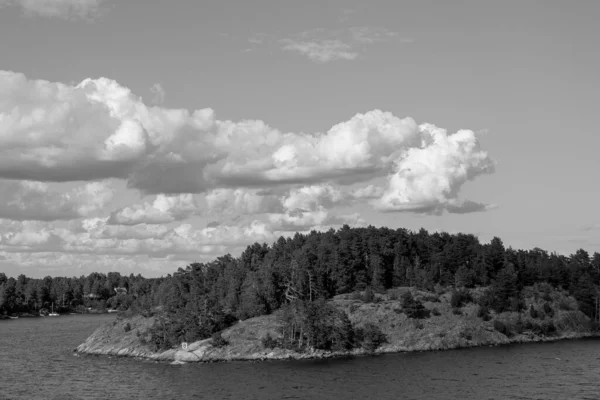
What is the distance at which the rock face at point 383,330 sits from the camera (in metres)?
144

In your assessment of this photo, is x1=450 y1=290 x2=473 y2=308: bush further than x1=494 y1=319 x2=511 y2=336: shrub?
Yes

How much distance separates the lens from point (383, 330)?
15762cm

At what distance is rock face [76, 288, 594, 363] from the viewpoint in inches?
5684

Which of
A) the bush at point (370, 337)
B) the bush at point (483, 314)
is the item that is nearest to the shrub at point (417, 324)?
the bush at point (370, 337)

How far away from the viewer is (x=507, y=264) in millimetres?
199375

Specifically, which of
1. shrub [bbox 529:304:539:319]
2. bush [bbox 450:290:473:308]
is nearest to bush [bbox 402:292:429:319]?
bush [bbox 450:290:473:308]

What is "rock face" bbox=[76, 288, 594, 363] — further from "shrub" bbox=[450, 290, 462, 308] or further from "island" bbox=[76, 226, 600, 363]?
"shrub" bbox=[450, 290, 462, 308]

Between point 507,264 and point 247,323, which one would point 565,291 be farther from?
point 247,323

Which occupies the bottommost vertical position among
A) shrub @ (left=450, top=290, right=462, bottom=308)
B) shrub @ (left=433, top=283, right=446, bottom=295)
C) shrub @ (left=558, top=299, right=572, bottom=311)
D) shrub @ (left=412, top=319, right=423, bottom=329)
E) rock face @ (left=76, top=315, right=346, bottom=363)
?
rock face @ (left=76, top=315, right=346, bottom=363)

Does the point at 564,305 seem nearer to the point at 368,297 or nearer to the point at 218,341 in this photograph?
the point at 368,297

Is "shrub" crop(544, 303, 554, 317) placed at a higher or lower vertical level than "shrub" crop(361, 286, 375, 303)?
lower

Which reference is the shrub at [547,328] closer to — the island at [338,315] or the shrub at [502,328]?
the island at [338,315]

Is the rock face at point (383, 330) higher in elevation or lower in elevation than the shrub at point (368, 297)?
lower

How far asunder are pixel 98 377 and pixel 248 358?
112 feet
